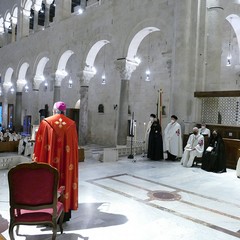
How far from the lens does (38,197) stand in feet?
9.96

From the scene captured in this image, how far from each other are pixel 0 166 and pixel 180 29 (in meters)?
7.73

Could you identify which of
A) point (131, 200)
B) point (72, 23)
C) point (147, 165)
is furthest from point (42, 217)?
point (72, 23)

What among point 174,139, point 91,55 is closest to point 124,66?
point 91,55

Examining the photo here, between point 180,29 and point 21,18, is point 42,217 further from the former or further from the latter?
point 21,18

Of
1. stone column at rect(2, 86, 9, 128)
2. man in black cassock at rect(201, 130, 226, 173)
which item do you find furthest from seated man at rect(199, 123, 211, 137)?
stone column at rect(2, 86, 9, 128)

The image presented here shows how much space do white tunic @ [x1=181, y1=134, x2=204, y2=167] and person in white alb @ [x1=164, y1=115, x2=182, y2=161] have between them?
0.83 m

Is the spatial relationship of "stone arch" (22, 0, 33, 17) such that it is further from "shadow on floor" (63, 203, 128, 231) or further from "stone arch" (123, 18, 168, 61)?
"shadow on floor" (63, 203, 128, 231)

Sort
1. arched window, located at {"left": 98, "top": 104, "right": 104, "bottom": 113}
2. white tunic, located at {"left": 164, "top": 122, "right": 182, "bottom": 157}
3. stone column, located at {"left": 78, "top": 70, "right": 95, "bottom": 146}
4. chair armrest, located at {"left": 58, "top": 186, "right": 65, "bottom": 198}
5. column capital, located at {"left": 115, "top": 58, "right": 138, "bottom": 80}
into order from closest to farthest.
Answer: chair armrest, located at {"left": 58, "top": 186, "right": 65, "bottom": 198} → white tunic, located at {"left": 164, "top": 122, "right": 182, "bottom": 157} → column capital, located at {"left": 115, "top": 58, "right": 138, "bottom": 80} → stone column, located at {"left": 78, "top": 70, "right": 95, "bottom": 146} → arched window, located at {"left": 98, "top": 104, "right": 104, "bottom": 113}

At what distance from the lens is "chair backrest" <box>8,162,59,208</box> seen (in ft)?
9.63

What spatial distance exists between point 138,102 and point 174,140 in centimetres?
598

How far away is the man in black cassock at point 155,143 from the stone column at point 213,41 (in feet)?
8.00

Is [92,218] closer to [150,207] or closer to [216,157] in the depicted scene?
[150,207]

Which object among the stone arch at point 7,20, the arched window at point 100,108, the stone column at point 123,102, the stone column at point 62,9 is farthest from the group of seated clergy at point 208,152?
the stone arch at point 7,20

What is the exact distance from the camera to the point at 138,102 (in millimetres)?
15172
